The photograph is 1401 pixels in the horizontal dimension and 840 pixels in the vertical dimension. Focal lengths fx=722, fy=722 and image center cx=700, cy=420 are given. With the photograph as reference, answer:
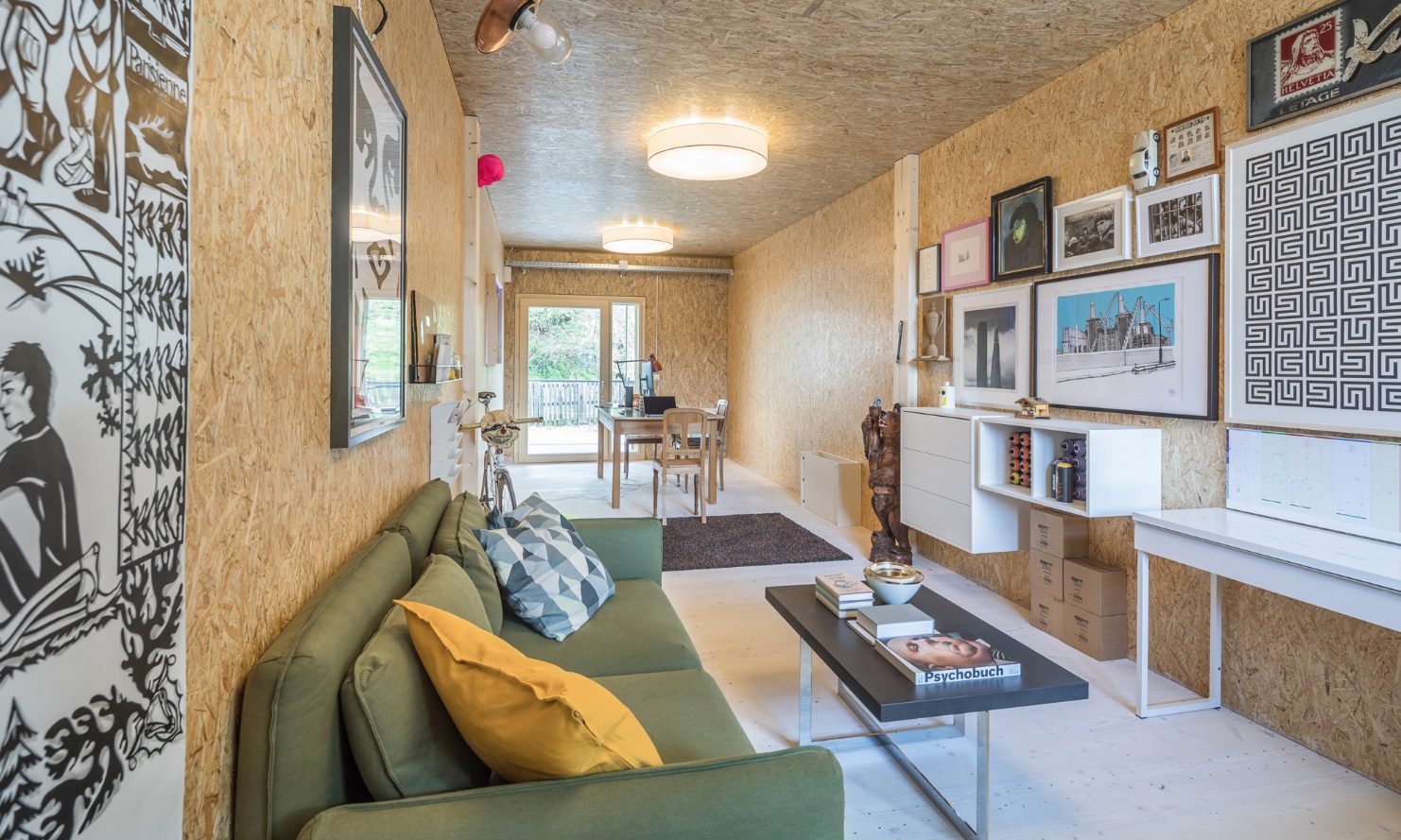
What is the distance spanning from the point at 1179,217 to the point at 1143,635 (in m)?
1.59

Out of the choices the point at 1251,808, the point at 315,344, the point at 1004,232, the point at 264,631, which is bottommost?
the point at 1251,808

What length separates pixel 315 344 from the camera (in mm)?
1458

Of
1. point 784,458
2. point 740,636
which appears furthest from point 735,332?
point 740,636

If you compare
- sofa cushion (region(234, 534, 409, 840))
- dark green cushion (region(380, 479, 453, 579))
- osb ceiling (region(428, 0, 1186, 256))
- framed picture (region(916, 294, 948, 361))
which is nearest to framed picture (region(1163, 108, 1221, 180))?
osb ceiling (region(428, 0, 1186, 256))

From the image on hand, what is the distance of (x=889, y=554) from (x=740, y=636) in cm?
153

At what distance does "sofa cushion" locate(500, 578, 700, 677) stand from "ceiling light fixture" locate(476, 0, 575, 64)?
1.76m

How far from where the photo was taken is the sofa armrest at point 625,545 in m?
2.72

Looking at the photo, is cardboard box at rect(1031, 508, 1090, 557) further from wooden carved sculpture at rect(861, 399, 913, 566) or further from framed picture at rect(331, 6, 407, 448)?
framed picture at rect(331, 6, 407, 448)

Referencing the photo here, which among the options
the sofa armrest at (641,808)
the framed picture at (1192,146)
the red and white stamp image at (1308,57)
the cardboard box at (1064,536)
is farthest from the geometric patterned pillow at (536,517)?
the red and white stamp image at (1308,57)

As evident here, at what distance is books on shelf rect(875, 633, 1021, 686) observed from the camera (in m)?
1.79

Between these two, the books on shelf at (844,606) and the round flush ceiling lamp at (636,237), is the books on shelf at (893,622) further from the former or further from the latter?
the round flush ceiling lamp at (636,237)

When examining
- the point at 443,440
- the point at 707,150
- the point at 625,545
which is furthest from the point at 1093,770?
the point at 707,150

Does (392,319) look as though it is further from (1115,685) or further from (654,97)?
(1115,685)

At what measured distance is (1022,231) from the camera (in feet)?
12.1
